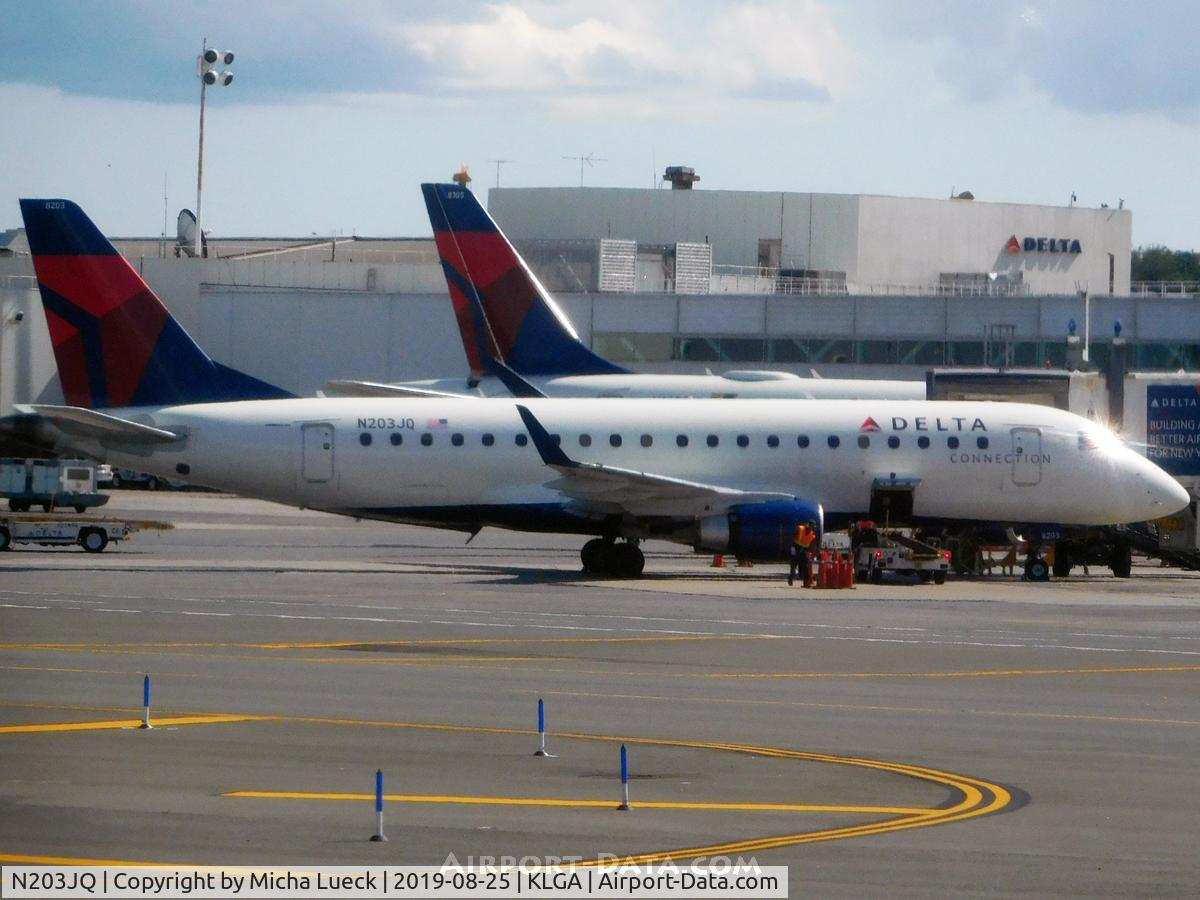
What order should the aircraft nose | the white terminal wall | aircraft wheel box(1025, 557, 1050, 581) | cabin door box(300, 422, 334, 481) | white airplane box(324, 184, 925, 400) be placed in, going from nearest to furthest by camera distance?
cabin door box(300, 422, 334, 481) → the aircraft nose → aircraft wheel box(1025, 557, 1050, 581) → white airplane box(324, 184, 925, 400) → the white terminal wall

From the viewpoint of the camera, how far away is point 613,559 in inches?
1626

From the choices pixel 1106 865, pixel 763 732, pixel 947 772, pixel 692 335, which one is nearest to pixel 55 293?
pixel 763 732

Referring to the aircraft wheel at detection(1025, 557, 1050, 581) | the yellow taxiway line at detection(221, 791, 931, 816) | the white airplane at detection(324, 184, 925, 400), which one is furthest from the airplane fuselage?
the yellow taxiway line at detection(221, 791, 931, 816)

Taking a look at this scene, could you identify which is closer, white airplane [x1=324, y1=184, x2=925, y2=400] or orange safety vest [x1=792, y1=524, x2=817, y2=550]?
orange safety vest [x1=792, y1=524, x2=817, y2=550]

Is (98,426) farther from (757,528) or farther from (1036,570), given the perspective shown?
(1036,570)

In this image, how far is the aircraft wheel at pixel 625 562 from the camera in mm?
41250

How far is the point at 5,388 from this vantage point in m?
77.9

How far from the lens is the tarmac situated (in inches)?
507

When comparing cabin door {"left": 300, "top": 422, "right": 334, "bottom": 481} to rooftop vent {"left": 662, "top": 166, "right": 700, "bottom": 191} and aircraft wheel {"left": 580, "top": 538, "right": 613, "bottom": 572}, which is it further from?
rooftop vent {"left": 662, "top": 166, "right": 700, "bottom": 191}

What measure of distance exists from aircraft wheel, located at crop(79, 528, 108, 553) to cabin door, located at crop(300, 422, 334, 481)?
28.0 feet

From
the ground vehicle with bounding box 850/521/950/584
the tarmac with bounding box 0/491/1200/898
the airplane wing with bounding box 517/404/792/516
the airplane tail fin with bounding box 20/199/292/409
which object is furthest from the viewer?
the airplane tail fin with bounding box 20/199/292/409

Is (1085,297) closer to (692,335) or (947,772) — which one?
(692,335)

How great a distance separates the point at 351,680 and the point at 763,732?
234 inches

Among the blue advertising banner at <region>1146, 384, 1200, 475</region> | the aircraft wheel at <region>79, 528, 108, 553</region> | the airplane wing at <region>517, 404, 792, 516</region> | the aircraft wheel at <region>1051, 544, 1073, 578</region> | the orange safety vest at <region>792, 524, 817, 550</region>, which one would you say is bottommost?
the aircraft wheel at <region>79, 528, 108, 553</region>
